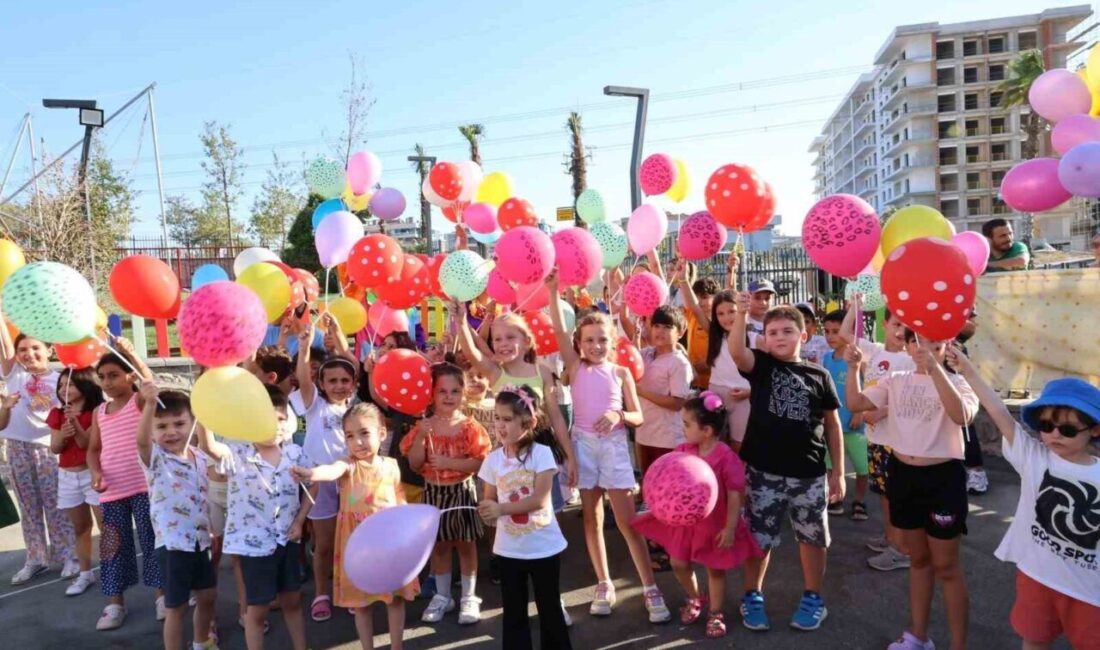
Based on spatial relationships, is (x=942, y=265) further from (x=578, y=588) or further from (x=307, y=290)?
(x=307, y=290)

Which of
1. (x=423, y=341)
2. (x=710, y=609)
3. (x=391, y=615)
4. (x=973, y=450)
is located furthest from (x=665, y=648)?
(x=423, y=341)

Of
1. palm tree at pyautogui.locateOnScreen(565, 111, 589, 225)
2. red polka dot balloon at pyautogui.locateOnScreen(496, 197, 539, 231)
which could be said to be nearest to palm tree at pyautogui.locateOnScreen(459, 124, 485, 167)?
palm tree at pyautogui.locateOnScreen(565, 111, 589, 225)

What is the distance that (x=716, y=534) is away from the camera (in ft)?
11.9

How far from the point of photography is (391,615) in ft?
11.0

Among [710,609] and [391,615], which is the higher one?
[391,615]

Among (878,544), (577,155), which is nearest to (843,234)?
(878,544)

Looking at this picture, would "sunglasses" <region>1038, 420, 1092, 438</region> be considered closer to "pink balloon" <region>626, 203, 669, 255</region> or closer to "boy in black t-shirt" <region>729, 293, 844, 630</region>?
"boy in black t-shirt" <region>729, 293, 844, 630</region>

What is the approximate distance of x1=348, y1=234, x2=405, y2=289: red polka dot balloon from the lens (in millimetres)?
4406

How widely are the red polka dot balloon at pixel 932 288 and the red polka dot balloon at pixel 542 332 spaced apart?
7.46 feet

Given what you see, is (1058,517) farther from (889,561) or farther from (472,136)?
(472,136)

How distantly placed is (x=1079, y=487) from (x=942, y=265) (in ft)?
3.11

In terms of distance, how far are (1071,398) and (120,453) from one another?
15.5ft

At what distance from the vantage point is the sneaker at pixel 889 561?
14.0 feet

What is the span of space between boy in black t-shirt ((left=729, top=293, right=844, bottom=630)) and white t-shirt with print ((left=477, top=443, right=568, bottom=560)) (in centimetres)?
110
